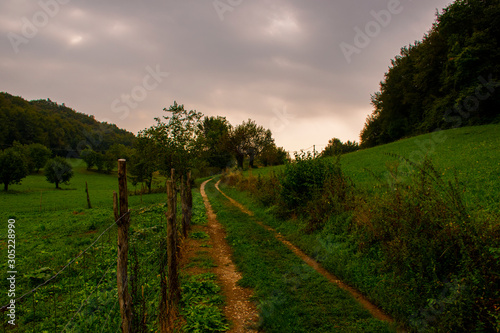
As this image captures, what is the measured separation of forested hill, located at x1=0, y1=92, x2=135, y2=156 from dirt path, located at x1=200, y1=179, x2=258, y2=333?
7057 centimetres

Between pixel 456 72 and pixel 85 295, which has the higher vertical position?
pixel 456 72

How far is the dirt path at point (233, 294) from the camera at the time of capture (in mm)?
5121

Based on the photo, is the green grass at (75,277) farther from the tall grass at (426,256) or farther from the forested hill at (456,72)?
the forested hill at (456,72)

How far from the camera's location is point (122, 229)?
130 inches

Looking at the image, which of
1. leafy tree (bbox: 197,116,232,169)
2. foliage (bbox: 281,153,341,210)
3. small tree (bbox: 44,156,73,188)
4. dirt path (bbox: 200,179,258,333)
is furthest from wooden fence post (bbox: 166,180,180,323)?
small tree (bbox: 44,156,73,188)

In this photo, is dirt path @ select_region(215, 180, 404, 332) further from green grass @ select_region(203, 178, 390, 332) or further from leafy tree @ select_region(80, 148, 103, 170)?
leafy tree @ select_region(80, 148, 103, 170)

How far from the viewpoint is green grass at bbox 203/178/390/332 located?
4922 millimetres

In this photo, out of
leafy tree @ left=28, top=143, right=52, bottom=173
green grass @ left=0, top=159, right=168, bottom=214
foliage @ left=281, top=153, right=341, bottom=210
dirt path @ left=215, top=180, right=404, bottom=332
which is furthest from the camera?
leafy tree @ left=28, top=143, right=52, bottom=173

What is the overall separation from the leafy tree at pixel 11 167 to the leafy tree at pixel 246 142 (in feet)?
126

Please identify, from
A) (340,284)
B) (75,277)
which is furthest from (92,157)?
(340,284)

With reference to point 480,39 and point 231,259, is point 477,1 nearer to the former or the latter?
point 480,39

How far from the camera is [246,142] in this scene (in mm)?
64062

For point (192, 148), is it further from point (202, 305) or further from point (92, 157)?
point (92, 157)

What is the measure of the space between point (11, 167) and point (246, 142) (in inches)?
1671
